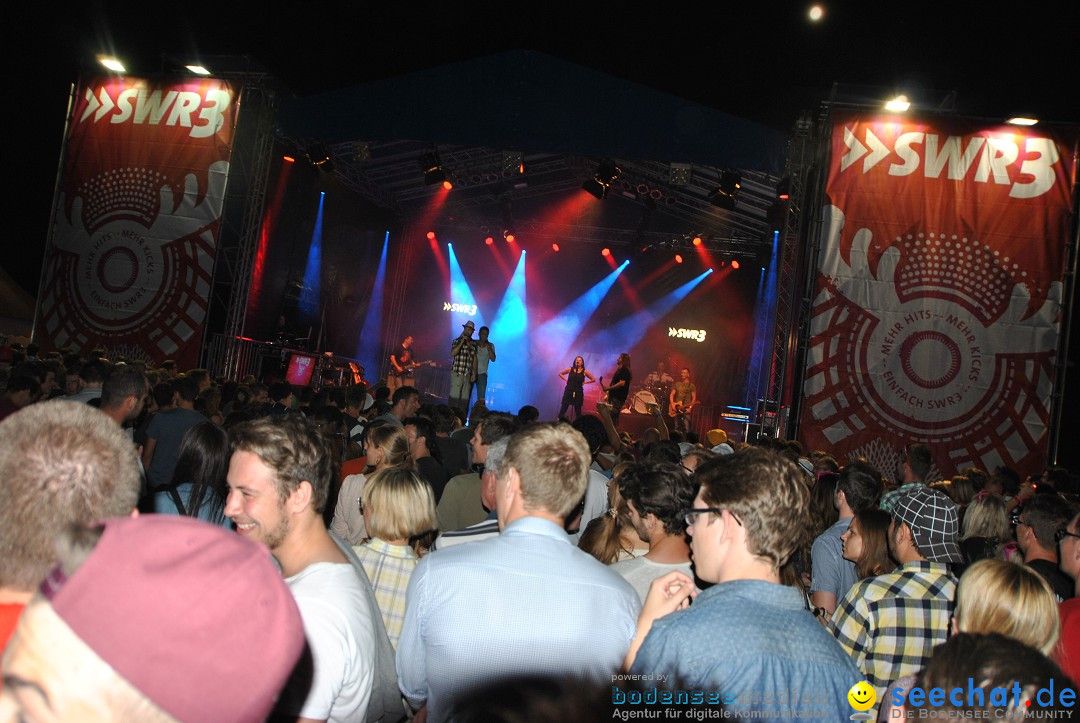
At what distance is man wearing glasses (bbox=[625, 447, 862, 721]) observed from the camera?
1.71m

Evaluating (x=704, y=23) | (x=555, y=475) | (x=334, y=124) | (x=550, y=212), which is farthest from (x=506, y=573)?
(x=550, y=212)

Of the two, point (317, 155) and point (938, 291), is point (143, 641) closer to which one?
point (938, 291)

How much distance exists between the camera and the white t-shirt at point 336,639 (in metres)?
1.75

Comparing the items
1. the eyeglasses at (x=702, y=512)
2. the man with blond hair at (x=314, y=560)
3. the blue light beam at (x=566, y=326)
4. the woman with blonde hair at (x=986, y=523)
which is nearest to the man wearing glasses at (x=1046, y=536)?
the woman with blonde hair at (x=986, y=523)

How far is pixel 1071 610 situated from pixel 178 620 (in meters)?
2.87

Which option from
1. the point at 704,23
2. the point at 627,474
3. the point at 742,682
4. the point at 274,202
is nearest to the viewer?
the point at 742,682

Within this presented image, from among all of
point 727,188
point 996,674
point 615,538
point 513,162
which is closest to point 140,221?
point 513,162

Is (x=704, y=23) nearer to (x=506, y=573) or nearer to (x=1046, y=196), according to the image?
(x=1046, y=196)

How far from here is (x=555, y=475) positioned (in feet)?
7.50

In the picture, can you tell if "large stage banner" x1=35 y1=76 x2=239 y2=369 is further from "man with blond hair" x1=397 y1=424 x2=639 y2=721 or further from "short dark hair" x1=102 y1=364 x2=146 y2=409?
"man with blond hair" x1=397 y1=424 x2=639 y2=721

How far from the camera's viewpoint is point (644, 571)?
288cm

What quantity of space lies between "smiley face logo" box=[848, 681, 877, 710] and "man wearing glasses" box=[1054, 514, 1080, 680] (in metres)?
0.52

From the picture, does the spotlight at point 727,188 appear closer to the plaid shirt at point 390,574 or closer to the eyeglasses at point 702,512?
the plaid shirt at point 390,574

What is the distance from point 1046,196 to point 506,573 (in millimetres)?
10988
